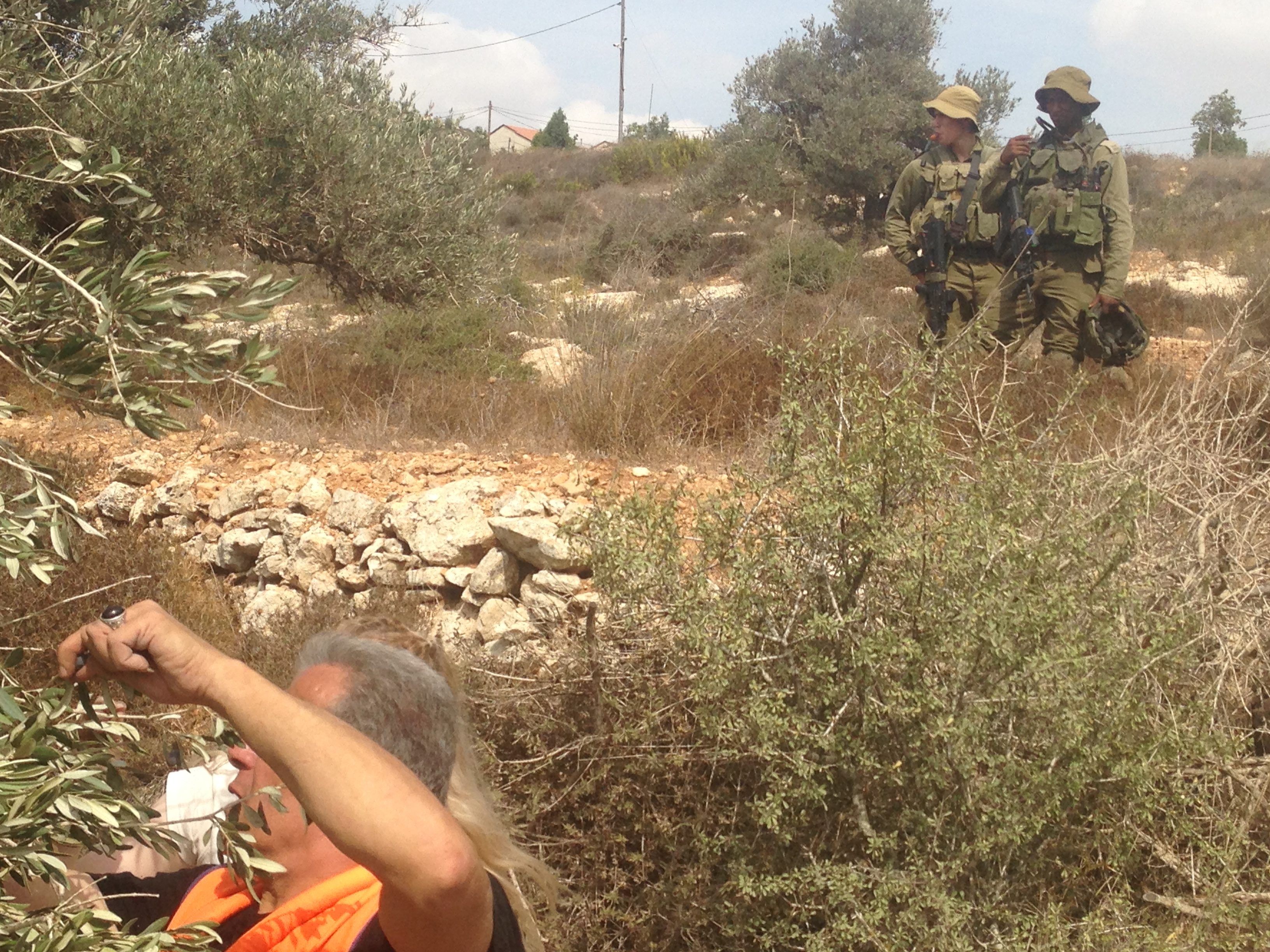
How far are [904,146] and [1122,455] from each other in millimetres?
12380

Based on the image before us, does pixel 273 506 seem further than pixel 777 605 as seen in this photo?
Yes

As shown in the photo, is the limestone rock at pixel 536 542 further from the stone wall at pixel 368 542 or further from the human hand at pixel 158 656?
the human hand at pixel 158 656

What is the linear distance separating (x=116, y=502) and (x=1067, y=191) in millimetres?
5023

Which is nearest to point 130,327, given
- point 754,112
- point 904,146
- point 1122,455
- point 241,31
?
point 1122,455

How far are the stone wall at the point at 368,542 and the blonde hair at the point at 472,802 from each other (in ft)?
4.55

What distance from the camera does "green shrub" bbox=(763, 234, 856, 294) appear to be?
11750 millimetres

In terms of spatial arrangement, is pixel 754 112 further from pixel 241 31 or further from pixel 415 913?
pixel 415 913

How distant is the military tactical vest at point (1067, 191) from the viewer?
5773 mm

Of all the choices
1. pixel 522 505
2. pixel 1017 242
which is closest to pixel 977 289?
pixel 1017 242

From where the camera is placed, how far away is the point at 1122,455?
11.3ft

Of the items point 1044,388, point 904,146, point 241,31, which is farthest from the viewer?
point 904,146

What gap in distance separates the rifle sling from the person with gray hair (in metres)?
5.17

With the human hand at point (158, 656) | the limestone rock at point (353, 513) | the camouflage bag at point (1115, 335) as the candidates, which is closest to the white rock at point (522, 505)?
the limestone rock at point (353, 513)

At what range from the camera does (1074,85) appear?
5.76 m
